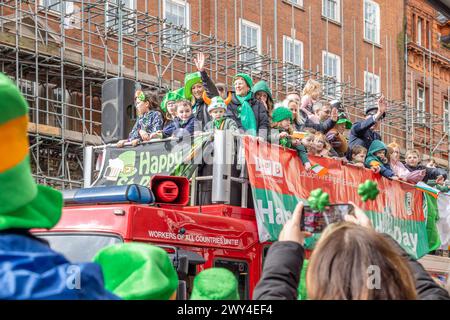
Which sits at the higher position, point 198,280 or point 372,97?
point 372,97

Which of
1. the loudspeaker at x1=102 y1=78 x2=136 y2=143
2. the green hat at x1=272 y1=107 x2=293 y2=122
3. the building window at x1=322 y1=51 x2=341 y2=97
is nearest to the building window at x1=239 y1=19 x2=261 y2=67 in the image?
the building window at x1=322 y1=51 x2=341 y2=97

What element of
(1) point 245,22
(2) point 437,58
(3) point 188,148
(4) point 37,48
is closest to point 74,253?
(3) point 188,148

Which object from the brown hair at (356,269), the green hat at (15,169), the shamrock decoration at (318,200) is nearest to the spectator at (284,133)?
the shamrock decoration at (318,200)

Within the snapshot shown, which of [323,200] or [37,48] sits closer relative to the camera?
[323,200]

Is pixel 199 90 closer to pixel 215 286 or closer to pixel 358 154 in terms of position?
pixel 358 154

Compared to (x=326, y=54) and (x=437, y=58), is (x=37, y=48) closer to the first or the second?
(x=326, y=54)

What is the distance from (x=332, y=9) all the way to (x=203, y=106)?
24702 millimetres

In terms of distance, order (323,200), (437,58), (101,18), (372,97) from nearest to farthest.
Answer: (323,200) → (101,18) → (372,97) → (437,58)

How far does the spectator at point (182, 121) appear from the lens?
982cm

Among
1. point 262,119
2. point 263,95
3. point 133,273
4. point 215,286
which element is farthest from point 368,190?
point 263,95

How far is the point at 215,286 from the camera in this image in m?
3.57

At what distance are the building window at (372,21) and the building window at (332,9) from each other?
201 cm

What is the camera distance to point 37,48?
19.2m
